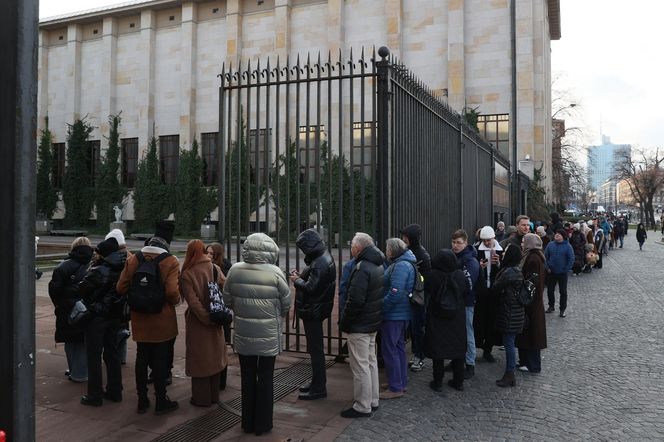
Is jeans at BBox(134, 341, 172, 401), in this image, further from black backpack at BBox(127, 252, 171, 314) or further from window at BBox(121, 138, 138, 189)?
window at BBox(121, 138, 138, 189)

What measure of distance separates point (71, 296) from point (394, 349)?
3406mm

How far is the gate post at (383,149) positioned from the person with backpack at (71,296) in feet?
11.0

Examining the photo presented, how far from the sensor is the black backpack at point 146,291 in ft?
15.8

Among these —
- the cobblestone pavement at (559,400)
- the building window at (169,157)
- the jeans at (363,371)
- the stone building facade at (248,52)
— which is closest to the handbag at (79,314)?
the jeans at (363,371)

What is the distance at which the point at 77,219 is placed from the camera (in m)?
39.1

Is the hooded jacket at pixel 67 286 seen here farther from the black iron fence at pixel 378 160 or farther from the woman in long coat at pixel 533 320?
the woman in long coat at pixel 533 320

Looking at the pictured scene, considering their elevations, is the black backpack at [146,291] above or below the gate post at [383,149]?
below

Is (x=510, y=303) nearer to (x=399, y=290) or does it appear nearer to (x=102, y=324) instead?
(x=399, y=290)

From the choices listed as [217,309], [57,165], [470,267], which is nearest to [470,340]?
[470,267]

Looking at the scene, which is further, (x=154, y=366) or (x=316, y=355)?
(x=316, y=355)

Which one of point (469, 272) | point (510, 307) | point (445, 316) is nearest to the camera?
point (445, 316)

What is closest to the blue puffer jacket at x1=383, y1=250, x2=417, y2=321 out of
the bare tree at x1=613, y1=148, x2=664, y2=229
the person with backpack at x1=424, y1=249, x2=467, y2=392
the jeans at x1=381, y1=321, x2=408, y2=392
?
the jeans at x1=381, y1=321, x2=408, y2=392

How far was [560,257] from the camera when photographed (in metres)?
10.4

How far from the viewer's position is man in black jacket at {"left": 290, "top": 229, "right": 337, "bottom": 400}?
511 cm
